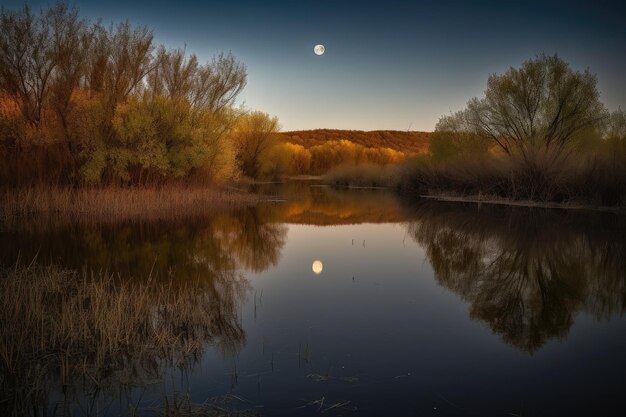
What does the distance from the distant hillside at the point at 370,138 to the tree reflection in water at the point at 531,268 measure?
10466 centimetres

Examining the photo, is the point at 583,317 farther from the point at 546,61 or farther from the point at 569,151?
the point at 546,61

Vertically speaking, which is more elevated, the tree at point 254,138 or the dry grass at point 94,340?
the tree at point 254,138

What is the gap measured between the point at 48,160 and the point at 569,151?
25092 mm

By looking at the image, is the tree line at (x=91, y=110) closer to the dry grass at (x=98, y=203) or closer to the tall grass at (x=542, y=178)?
the dry grass at (x=98, y=203)

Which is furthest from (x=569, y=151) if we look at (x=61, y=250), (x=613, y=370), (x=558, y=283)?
(x=61, y=250)

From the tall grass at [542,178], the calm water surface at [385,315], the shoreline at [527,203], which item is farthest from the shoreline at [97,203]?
the tall grass at [542,178]

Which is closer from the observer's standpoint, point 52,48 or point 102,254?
point 102,254

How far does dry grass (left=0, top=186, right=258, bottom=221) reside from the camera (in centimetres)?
1695

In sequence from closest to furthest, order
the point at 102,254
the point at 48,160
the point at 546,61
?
the point at 102,254, the point at 48,160, the point at 546,61

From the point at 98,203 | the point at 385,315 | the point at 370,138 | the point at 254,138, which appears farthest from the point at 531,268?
the point at 370,138

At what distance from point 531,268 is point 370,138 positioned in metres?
119

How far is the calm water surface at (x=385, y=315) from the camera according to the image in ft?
14.4

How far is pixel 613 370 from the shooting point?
5.08m

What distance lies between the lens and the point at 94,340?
535 cm
